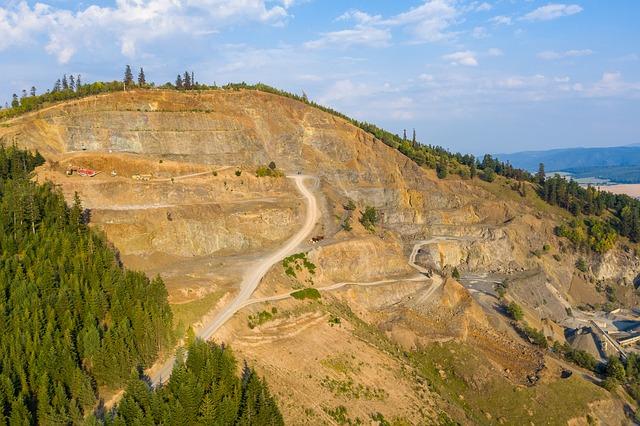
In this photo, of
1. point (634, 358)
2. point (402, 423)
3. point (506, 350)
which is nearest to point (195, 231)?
point (402, 423)

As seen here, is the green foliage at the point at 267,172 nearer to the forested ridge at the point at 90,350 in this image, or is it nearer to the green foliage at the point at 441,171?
the forested ridge at the point at 90,350

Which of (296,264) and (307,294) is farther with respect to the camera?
(296,264)

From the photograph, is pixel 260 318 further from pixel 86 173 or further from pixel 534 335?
pixel 534 335

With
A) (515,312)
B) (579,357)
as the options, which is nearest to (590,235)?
(515,312)

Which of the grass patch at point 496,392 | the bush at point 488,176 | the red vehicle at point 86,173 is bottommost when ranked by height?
the grass patch at point 496,392

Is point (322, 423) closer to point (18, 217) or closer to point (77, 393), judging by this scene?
point (77, 393)

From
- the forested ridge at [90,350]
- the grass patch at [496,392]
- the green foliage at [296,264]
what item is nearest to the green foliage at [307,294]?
the green foliage at [296,264]

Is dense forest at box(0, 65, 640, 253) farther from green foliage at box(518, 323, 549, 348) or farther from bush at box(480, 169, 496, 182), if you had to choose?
green foliage at box(518, 323, 549, 348)
